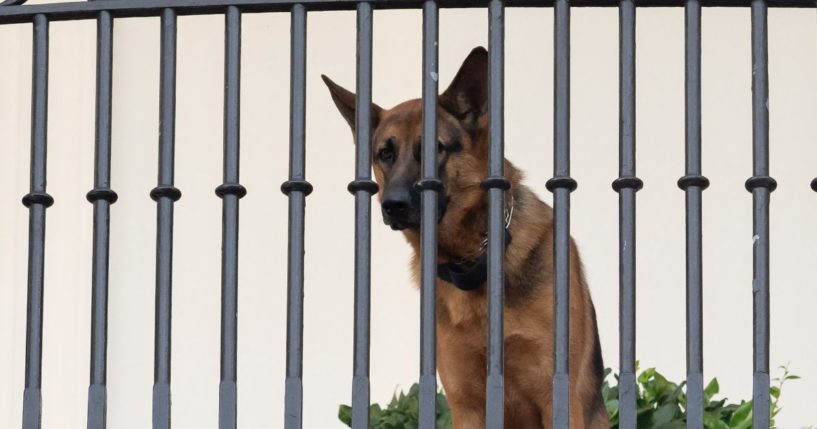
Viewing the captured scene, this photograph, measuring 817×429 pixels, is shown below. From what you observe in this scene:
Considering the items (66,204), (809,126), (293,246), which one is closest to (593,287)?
(809,126)

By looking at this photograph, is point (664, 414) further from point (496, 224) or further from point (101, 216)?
point (101, 216)

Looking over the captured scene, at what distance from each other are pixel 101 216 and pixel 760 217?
1.23m

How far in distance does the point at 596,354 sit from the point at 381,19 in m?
1.85

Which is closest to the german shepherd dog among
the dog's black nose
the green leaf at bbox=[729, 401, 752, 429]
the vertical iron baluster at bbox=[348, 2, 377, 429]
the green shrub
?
the dog's black nose

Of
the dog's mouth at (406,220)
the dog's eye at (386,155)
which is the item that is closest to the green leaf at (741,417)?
the dog's mouth at (406,220)

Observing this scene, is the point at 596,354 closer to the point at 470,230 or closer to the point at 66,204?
the point at 470,230

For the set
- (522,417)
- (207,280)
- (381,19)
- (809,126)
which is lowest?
(522,417)

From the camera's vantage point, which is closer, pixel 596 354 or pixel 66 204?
pixel 596 354

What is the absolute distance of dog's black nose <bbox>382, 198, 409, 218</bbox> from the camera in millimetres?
4223

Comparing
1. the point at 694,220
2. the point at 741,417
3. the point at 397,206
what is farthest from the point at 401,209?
the point at 694,220

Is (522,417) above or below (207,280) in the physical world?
below

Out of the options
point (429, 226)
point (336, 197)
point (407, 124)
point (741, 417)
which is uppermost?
point (407, 124)

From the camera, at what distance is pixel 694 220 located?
9.78 ft

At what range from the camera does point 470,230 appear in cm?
453
